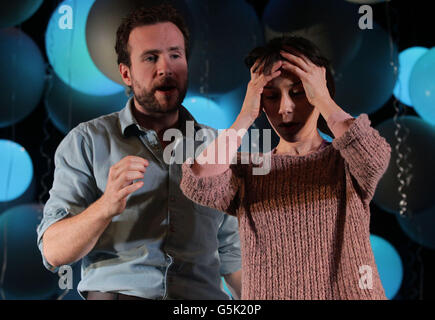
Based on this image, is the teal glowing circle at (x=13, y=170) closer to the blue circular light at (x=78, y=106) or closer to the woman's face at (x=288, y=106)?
the blue circular light at (x=78, y=106)

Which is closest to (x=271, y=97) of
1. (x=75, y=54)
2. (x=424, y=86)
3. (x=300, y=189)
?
(x=300, y=189)

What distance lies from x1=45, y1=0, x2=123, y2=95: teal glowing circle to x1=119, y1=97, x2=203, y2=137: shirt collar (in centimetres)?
13

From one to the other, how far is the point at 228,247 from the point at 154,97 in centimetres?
39

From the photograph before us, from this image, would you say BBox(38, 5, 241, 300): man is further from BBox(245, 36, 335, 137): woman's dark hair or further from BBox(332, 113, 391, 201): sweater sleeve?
BBox(332, 113, 391, 201): sweater sleeve

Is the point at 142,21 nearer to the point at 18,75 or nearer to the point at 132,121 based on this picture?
the point at 132,121

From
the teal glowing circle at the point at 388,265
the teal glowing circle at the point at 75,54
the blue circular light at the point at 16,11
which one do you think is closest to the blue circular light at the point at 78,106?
the teal glowing circle at the point at 75,54

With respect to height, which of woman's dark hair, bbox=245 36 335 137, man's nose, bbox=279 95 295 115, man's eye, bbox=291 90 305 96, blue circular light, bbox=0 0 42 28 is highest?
blue circular light, bbox=0 0 42 28

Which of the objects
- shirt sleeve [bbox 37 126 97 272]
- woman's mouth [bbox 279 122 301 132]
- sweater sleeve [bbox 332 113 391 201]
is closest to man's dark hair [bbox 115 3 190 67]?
shirt sleeve [bbox 37 126 97 272]

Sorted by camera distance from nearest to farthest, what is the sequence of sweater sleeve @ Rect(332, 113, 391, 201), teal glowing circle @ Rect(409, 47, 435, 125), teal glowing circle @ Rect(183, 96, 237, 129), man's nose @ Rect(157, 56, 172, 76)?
sweater sleeve @ Rect(332, 113, 391, 201)
man's nose @ Rect(157, 56, 172, 76)
teal glowing circle @ Rect(183, 96, 237, 129)
teal glowing circle @ Rect(409, 47, 435, 125)

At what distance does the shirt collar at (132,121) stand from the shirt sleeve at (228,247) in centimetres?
23

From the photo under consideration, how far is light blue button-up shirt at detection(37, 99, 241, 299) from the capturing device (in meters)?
0.95

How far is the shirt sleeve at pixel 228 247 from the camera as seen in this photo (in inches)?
41.9

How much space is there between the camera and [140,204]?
3.23 ft
